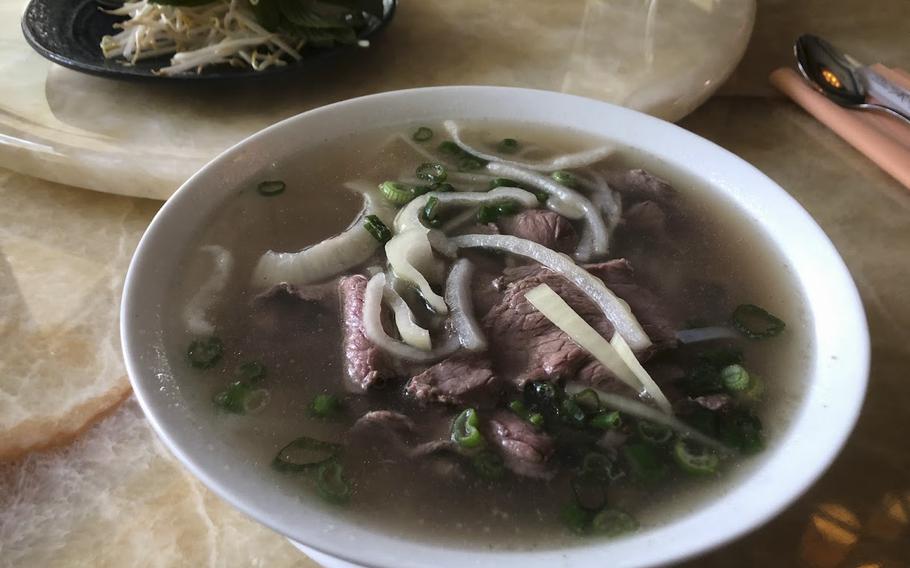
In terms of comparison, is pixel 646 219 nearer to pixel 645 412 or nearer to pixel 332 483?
pixel 645 412

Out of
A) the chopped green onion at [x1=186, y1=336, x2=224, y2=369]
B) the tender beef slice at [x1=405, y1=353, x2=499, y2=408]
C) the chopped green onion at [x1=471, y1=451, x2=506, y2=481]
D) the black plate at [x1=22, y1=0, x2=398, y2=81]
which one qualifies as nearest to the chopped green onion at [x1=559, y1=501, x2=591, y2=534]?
the chopped green onion at [x1=471, y1=451, x2=506, y2=481]

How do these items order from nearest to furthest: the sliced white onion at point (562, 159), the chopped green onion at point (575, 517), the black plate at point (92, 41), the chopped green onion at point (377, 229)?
the chopped green onion at point (575, 517) < the chopped green onion at point (377, 229) < the sliced white onion at point (562, 159) < the black plate at point (92, 41)

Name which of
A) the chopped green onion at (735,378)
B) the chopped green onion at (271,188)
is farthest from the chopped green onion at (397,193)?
the chopped green onion at (735,378)

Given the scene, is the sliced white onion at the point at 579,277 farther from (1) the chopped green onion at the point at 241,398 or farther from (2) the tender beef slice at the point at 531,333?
(1) the chopped green onion at the point at 241,398

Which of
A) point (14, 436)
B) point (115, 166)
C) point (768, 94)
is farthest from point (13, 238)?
point (768, 94)

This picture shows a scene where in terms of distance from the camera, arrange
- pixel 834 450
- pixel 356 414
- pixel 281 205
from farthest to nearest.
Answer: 1. pixel 281 205
2. pixel 356 414
3. pixel 834 450

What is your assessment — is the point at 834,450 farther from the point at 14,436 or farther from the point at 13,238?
the point at 13,238
